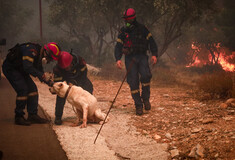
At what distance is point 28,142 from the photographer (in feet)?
14.0

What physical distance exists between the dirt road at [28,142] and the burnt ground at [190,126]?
179 centimetres

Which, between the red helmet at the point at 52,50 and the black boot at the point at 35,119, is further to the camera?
the black boot at the point at 35,119

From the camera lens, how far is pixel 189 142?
13.9 feet

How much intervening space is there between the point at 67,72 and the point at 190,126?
2.82 meters

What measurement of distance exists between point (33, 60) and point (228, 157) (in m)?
3.83

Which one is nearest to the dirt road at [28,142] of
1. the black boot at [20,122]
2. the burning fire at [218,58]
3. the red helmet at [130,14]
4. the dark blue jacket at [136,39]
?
the black boot at [20,122]

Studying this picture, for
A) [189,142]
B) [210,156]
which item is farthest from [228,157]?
[189,142]

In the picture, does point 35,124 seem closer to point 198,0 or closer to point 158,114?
point 158,114

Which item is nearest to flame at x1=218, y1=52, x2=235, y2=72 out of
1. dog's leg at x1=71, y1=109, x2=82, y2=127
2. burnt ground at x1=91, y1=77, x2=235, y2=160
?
burnt ground at x1=91, y1=77, x2=235, y2=160

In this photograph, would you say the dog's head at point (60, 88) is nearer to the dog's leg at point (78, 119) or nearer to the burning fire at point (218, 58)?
the dog's leg at point (78, 119)

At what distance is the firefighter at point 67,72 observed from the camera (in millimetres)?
5328

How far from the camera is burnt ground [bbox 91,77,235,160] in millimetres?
3754

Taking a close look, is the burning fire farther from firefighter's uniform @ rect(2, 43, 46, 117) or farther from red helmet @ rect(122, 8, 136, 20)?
firefighter's uniform @ rect(2, 43, 46, 117)

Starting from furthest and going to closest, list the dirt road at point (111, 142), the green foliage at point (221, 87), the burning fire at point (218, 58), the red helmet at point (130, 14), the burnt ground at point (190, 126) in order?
1. the burning fire at point (218, 58)
2. the green foliage at point (221, 87)
3. the red helmet at point (130, 14)
4. the dirt road at point (111, 142)
5. the burnt ground at point (190, 126)
